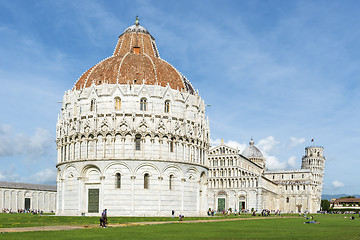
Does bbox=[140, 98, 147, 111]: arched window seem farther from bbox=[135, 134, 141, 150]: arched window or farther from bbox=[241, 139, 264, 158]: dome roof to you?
bbox=[241, 139, 264, 158]: dome roof

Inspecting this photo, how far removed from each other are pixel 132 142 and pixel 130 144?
42 cm

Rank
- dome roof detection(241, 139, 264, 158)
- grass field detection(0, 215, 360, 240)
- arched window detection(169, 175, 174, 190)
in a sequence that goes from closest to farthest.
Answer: grass field detection(0, 215, 360, 240)
arched window detection(169, 175, 174, 190)
dome roof detection(241, 139, 264, 158)

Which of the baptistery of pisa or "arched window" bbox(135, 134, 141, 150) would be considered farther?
"arched window" bbox(135, 134, 141, 150)

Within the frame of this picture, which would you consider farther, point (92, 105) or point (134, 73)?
point (134, 73)

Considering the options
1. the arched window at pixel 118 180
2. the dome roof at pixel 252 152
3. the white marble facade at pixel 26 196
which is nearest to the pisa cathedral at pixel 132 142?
→ the arched window at pixel 118 180

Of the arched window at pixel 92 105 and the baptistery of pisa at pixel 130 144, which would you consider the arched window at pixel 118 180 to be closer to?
the baptistery of pisa at pixel 130 144

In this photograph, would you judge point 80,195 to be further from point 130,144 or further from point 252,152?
point 252,152

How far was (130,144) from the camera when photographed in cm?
6531

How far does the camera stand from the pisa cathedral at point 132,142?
64.8 m

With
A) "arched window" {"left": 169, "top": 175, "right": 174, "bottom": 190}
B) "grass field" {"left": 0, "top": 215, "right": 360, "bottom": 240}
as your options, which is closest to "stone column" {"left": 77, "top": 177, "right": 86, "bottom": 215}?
"arched window" {"left": 169, "top": 175, "right": 174, "bottom": 190}

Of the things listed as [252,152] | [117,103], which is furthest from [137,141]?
[252,152]

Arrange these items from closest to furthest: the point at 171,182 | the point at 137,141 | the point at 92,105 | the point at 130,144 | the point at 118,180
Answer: the point at 118,180 → the point at 130,144 → the point at 137,141 → the point at 171,182 → the point at 92,105

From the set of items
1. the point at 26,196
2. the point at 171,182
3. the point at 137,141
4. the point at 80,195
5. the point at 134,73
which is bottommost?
the point at 26,196

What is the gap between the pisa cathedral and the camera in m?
64.8
